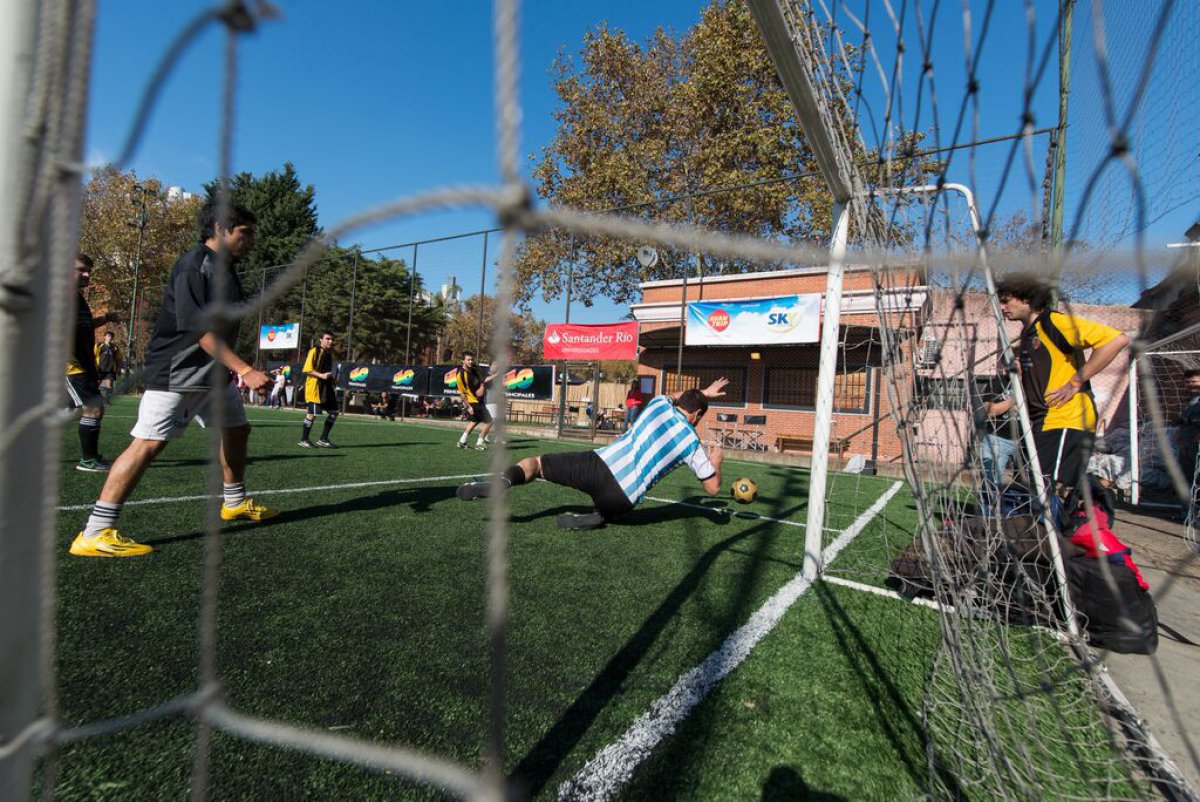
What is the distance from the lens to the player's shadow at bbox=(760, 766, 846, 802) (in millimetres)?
1339

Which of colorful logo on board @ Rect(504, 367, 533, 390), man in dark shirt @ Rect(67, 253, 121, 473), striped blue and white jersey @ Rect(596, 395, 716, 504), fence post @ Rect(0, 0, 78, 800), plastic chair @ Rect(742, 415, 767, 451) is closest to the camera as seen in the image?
fence post @ Rect(0, 0, 78, 800)

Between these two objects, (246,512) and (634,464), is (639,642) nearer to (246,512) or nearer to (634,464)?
(634,464)

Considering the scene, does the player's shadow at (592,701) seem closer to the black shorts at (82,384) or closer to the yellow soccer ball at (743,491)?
the yellow soccer ball at (743,491)

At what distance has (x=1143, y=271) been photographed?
126cm

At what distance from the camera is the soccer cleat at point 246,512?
10.9 ft

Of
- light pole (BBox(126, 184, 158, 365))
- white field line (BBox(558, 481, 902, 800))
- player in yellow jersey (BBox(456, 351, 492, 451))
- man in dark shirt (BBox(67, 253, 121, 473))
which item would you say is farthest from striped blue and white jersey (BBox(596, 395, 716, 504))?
player in yellow jersey (BBox(456, 351, 492, 451))

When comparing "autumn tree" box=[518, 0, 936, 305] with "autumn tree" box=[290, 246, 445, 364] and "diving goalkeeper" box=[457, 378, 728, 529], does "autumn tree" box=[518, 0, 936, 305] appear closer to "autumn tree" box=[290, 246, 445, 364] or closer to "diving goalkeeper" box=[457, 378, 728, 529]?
"autumn tree" box=[290, 246, 445, 364]

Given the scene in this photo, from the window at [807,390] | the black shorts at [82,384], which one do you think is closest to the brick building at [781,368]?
the window at [807,390]

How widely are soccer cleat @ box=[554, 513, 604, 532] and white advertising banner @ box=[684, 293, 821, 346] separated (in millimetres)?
9720

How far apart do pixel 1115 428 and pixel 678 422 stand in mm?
9498

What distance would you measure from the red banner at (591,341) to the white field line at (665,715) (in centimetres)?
1109

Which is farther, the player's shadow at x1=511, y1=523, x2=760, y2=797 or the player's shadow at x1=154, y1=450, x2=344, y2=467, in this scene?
the player's shadow at x1=154, y1=450, x2=344, y2=467

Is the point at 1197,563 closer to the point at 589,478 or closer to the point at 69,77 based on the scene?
the point at 589,478

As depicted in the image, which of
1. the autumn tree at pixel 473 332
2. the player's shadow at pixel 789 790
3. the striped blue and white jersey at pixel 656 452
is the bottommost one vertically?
the player's shadow at pixel 789 790
